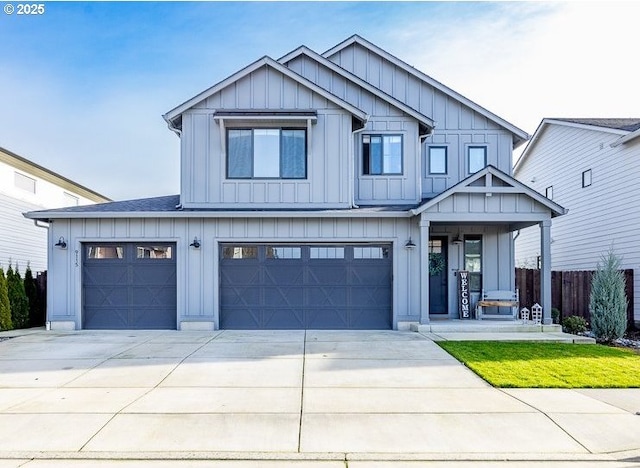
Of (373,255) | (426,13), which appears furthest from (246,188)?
(426,13)

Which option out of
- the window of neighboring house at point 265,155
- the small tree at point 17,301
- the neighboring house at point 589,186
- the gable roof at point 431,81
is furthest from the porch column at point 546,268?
the small tree at point 17,301

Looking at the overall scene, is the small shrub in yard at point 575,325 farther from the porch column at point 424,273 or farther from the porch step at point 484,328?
the porch column at point 424,273

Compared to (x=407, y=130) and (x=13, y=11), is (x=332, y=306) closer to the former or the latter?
(x=407, y=130)

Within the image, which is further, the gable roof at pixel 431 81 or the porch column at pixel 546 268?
the gable roof at pixel 431 81

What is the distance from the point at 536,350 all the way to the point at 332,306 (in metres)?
4.99

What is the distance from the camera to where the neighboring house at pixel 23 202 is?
17484 mm

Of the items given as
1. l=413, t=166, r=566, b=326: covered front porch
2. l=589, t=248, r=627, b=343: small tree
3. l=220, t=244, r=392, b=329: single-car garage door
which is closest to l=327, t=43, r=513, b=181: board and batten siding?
l=413, t=166, r=566, b=326: covered front porch

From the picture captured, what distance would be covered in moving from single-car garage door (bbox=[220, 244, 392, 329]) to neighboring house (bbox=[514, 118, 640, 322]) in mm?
7492

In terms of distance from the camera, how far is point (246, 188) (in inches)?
498

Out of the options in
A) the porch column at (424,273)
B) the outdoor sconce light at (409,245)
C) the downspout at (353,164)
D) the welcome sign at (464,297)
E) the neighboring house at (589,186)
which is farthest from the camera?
the neighboring house at (589,186)

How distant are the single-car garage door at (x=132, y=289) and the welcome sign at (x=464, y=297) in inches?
309

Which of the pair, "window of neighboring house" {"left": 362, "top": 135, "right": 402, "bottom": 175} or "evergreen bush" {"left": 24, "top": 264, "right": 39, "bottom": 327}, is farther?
"evergreen bush" {"left": 24, "top": 264, "right": 39, "bottom": 327}

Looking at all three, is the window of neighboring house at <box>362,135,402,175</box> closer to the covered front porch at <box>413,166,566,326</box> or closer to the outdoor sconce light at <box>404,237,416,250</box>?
the covered front porch at <box>413,166,566,326</box>

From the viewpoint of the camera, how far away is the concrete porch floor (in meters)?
11.1
